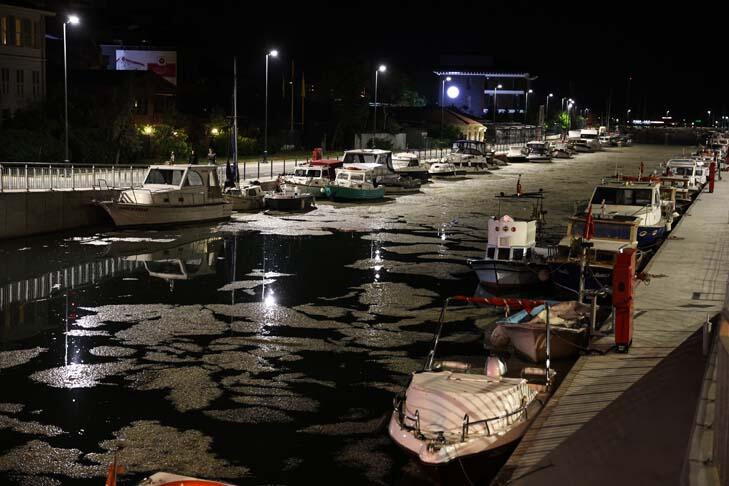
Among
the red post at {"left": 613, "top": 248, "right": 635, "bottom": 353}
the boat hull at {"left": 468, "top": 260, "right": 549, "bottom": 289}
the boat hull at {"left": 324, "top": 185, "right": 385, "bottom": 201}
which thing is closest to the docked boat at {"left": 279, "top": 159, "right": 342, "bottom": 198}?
the boat hull at {"left": 324, "top": 185, "right": 385, "bottom": 201}

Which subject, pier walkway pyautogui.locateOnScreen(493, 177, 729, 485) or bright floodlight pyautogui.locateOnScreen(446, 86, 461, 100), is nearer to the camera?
pier walkway pyautogui.locateOnScreen(493, 177, 729, 485)

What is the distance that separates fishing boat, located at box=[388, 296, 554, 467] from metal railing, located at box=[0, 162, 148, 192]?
23968mm

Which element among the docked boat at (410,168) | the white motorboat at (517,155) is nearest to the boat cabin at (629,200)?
the docked boat at (410,168)

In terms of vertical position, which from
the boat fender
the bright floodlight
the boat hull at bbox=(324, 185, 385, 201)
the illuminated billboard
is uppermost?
the bright floodlight

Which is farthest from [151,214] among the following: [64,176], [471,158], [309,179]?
[471,158]

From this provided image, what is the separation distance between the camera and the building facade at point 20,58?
5250cm

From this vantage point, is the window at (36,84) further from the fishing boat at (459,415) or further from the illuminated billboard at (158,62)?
the fishing boat at (459,415)

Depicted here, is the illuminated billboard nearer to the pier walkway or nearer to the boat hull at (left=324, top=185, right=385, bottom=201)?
the boat hull at (left=324, top=185, right=385, bottom=201)

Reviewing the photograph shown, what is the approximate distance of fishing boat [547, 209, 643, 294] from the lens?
23.7 m

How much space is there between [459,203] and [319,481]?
36605 mm

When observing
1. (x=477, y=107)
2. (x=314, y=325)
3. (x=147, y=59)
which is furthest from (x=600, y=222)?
(x=477, y=107)

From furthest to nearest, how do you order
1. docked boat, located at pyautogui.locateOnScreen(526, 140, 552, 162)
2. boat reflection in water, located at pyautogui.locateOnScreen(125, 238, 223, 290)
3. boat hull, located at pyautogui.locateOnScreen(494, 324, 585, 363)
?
docked boat, located at pyautogui.locateOnScreen(526, 140, 552, 162) → boat reflection in water, located at pyautogui.locateOnScreen(125, 238, 223, 290) → boat hull, located at pyautogui.locateOnScreen(494, 324, 585, 363)

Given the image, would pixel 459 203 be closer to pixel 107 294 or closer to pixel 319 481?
pixel 107 294

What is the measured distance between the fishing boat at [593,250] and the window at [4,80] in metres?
36.8
